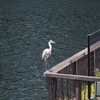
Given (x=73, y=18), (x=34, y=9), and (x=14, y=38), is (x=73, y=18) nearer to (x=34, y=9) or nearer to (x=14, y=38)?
(x=34, y=9)

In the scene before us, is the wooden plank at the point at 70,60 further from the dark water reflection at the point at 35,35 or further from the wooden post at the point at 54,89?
the dark water reflection at the point at 35,35

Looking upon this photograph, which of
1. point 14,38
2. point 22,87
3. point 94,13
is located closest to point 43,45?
point 14,38

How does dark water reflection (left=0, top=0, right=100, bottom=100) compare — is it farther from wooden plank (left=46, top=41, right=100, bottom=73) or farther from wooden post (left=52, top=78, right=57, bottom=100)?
wooden post (left=52, top=78, right=57, bottom=100)

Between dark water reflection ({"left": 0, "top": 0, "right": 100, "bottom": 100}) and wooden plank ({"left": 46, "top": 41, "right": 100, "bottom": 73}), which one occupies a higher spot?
wooden plank ({"left": 46, "top": 41, "right": 100, "bottom": 73})

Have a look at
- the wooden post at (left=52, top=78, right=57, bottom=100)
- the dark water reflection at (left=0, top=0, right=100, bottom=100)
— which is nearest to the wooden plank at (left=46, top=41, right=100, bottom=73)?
the wooden post at (left=52, top=78, right=57, bottom=100)

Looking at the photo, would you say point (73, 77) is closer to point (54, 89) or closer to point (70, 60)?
point (54, 89)

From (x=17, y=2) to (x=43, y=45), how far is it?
26266 millimetres

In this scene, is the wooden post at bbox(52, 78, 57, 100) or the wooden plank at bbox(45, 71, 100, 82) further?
the wooden post at bbox(52, 78, 57, 100)

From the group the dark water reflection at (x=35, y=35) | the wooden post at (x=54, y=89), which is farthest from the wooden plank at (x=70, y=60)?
the dark water reflection at (x=35, y=35)

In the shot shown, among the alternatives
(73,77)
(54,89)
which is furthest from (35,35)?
(73,77)

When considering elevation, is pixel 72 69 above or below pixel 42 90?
above

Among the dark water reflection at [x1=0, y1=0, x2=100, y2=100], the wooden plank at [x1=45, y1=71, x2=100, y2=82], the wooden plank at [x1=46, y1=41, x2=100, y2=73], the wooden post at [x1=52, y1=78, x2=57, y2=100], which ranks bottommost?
the dark water reflection at [x1=0, y1=0, x2=100, y2=100]

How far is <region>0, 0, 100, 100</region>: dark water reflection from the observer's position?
22203 mm

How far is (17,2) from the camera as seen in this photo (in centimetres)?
5638
